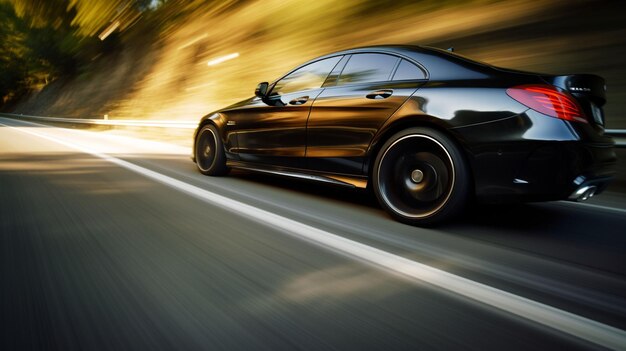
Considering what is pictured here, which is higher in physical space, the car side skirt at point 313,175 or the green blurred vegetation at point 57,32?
the green blurred vegetation at point 57,32

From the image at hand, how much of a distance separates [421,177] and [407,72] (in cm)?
91

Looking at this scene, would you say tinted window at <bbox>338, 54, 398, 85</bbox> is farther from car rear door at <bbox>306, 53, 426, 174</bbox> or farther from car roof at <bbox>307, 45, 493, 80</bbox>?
car roof at <bbox>307, 45, 493, 80</bbox>

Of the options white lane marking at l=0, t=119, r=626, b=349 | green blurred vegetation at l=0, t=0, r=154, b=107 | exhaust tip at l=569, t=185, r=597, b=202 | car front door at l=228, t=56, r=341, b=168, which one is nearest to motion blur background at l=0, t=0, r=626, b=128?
green blurred vegetation at l=0, t=0, r=154, b=107

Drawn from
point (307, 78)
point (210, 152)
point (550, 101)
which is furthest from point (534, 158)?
point (210, 152)

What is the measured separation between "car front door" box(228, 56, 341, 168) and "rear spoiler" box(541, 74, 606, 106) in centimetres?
203

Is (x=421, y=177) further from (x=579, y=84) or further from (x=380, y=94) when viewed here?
(x=579, y=84)

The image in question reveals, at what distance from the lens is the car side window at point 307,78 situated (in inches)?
174

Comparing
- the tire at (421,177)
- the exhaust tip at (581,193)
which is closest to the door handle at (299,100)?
the tire at (421,177)

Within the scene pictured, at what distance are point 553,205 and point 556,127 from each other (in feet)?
5.24

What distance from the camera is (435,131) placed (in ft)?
11.1

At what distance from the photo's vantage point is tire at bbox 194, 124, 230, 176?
5.69 metres

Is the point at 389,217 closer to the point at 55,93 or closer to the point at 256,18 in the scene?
the point at 256,18

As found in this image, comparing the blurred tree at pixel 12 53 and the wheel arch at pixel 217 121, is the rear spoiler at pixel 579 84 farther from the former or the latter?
the blurred tree at pixel 12 53

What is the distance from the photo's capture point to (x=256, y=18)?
17.0 metres
